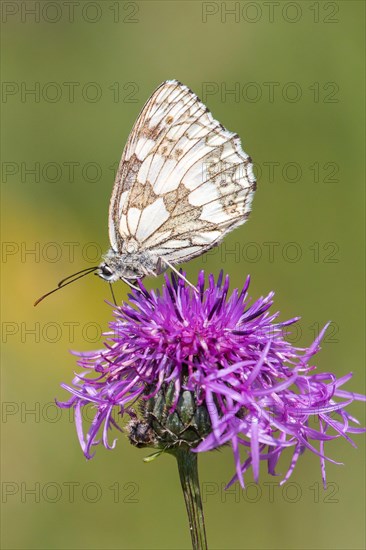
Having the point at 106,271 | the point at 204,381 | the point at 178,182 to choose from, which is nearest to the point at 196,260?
the point at 178,182

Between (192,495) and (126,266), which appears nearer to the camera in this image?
(192,495)

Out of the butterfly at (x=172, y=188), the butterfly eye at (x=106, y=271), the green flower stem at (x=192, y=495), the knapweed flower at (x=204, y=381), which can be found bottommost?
the green flower stem at (x=192, y=495)

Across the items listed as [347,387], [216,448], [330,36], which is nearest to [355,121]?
[330,36]

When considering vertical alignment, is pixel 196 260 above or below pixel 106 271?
above

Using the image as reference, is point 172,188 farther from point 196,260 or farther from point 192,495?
point 196,260

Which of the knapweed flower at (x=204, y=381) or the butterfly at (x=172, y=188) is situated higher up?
the butterfly at (x=172, y=188)

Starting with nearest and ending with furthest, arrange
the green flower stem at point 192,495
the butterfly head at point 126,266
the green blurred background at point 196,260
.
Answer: the green flower stem at point 192,495 < the butterfly head at point 126,266 < the green blurred background at point 196,260

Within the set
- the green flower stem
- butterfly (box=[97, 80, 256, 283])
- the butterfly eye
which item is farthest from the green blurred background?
the green flower stem

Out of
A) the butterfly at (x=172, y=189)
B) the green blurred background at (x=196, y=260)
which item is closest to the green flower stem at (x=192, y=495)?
the butterfly at (x=172, y=189)

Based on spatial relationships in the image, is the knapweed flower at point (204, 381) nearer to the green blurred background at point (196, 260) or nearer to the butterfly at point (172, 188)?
the butterfly at point (172, 188)
